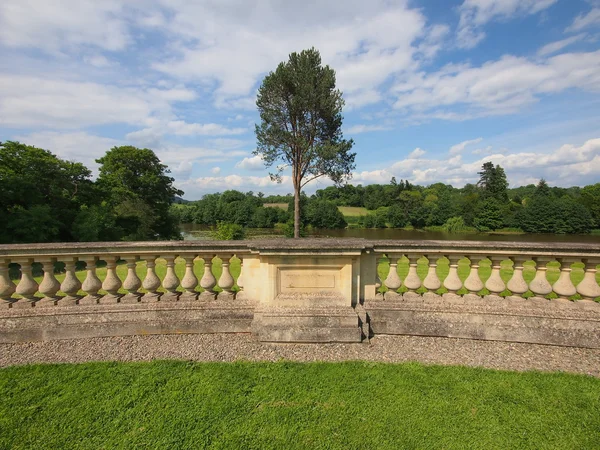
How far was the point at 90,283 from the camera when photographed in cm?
357

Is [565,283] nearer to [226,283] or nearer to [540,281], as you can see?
[540,281]

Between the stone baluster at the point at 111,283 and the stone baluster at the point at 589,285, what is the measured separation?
5888 millimetres

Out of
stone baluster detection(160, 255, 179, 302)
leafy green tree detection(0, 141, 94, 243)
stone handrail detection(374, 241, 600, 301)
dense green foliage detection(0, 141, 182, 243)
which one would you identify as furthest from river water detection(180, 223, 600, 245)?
stone handrail detection(374, 241, 600, 301)

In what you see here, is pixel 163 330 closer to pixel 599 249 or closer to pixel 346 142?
pixel 599 249

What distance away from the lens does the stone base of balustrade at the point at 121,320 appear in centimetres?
332

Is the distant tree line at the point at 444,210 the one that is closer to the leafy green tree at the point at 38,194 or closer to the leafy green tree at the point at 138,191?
the leafy green tree at the point at 138,191

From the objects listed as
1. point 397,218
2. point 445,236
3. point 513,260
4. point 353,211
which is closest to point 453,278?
point 513,260

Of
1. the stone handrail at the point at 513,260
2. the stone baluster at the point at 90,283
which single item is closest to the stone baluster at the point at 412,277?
the stone handrail at the point at 513,260

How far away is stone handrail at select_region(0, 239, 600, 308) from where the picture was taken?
3.33m

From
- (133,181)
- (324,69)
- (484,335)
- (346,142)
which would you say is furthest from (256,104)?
(484,335)

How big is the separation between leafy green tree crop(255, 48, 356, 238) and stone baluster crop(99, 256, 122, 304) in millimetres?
18444

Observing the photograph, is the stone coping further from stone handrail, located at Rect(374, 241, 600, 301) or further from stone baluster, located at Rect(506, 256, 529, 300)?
stone baluster, located at Rect(506, 256, 529, 300)

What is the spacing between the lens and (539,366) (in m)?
2.84

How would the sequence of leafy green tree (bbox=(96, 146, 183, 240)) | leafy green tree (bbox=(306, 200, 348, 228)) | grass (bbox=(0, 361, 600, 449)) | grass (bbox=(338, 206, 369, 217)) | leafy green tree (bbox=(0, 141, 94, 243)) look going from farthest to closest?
grass (bbox=(338, 206, 369, 217)) → leafy green tree (bbox=(306, 200, 348, 228)) → leafy green tree (bbox=(96, 146, 183, 240)) → leafy green tree (bbox=(0, 141, 94, 243)) → grass (bbox=(0, 361, 600, 449))
